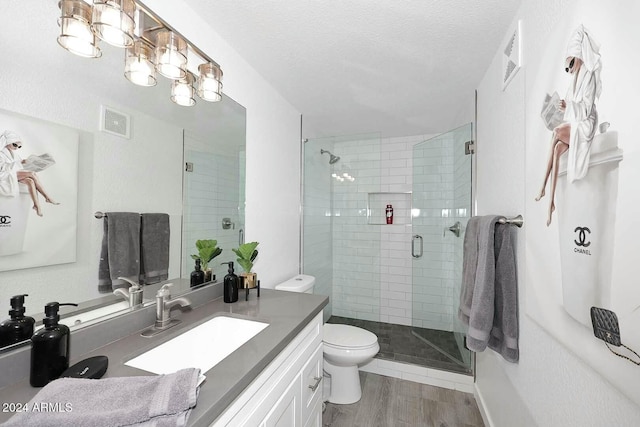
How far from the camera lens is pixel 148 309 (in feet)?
3.67

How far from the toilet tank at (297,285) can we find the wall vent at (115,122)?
1.39 metres

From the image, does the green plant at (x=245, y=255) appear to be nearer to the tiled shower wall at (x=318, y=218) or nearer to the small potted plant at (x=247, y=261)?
the small potted plant at (x=247, y=261)

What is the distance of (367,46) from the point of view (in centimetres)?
163

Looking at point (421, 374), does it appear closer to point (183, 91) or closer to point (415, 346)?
point (415, 346)

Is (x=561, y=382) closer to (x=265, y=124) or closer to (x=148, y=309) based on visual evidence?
(x=148, y=309)

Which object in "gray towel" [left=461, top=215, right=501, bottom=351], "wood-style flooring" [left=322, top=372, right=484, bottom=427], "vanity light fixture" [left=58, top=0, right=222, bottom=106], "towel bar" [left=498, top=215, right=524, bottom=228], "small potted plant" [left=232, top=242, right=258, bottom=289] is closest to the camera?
"vanity light fixture" [left=58, top=0, right=222, bottom=106]

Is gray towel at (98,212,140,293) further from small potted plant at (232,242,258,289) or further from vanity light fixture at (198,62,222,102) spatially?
vanity light fixture at (198,62,222,102)

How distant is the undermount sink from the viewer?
919 millimetres

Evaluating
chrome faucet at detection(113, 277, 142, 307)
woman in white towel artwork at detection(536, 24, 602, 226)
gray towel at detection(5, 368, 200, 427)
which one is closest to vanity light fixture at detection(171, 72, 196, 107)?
chrome faucet at detection(113, 277, 142, 307)

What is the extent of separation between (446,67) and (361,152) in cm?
129

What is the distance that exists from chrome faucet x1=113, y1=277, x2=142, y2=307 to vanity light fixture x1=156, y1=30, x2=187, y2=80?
894 mm

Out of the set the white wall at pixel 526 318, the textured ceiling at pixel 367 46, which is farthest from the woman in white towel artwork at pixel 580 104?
the textured ceiling at pixel 367 46

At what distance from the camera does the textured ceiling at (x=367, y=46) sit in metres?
1.35

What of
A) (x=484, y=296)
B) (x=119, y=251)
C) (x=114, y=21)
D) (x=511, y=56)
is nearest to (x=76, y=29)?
(x=114, y=21)
